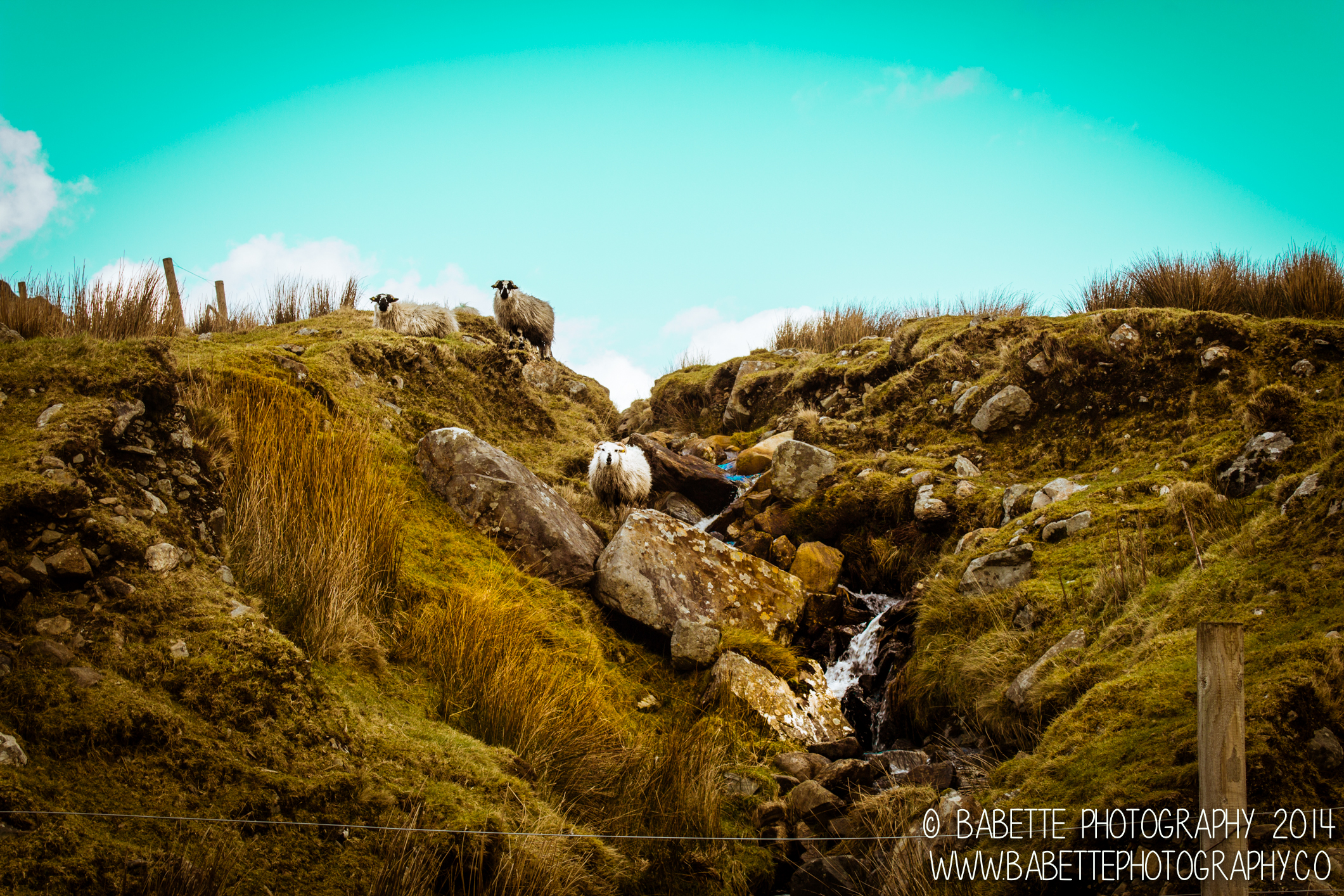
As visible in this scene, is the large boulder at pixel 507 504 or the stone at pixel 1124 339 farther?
the stone at pixel 1124 339

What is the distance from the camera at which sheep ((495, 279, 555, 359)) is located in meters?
13.6

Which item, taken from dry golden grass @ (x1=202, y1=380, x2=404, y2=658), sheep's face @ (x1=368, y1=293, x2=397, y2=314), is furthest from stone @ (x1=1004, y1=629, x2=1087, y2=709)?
sheep's face @ (x1=368, y1=293, x2=397, y2=314)

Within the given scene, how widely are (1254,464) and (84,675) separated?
686cm

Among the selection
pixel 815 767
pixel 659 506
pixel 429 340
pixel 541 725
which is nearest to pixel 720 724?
pixel 815 767

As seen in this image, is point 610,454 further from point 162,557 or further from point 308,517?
point 162,557

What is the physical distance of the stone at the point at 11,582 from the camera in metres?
2.96

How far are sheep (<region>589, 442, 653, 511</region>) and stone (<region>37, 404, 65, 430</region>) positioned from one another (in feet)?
16.4

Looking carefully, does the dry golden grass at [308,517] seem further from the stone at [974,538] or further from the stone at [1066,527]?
the stone at [1066,527]

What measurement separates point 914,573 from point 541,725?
4.19 metres

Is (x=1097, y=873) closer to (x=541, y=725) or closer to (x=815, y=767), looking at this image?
(x=815, y=767)

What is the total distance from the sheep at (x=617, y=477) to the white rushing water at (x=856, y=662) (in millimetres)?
2913

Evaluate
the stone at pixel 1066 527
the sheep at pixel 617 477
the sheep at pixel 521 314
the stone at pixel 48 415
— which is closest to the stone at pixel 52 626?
the stone at pixel 48 415

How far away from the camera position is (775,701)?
5.57m

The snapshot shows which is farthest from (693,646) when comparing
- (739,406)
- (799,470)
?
(739,406)
